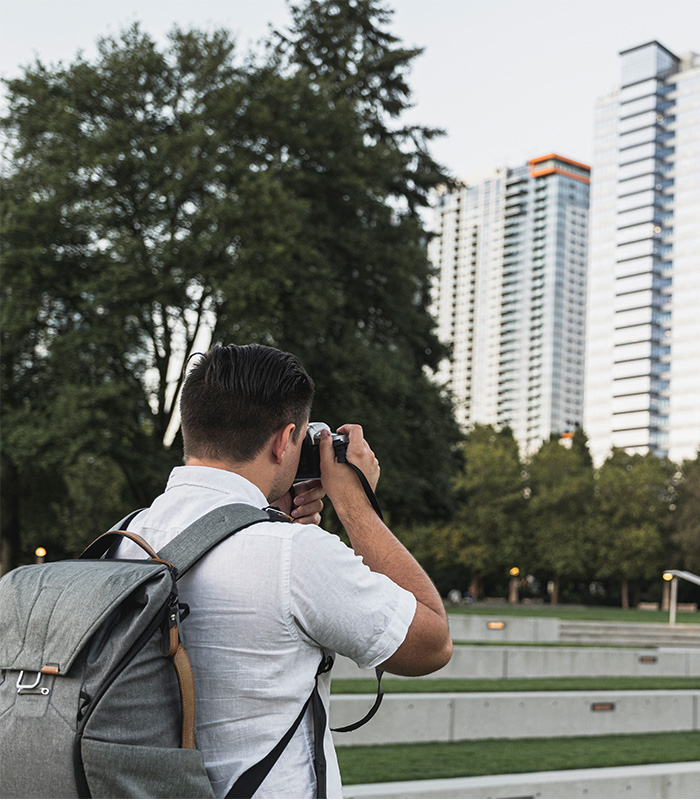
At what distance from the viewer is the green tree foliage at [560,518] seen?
2459 inches

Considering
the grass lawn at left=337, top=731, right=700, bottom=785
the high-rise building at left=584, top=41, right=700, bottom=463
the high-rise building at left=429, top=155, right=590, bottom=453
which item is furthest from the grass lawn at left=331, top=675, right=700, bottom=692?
the high-rise building at left=429, top=155, right=590, bottom=453

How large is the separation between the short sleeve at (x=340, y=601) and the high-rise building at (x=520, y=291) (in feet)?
514

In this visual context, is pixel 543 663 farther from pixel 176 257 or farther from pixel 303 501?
pixel 303 501

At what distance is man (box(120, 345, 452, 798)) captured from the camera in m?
1.64

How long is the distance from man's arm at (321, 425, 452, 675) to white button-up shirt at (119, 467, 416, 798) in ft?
0.13

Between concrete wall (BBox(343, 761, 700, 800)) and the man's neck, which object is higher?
the man's neck

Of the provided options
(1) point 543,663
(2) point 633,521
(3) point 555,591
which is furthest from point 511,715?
(3) point 555,591

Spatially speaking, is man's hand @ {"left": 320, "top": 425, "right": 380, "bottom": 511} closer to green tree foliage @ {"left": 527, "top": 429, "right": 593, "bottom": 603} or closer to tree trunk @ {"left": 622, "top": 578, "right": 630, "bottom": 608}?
green tree foliage @ {"left": 527, "top": 429, "right": 593, "bottom": 603}

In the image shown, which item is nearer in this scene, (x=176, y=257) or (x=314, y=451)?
(x=314, y=451)

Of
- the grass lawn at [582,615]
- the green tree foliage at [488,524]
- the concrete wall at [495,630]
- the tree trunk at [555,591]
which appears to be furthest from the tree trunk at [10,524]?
the tree trunk at [555,591]

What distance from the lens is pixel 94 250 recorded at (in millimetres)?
19031

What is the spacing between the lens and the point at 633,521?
6400cm

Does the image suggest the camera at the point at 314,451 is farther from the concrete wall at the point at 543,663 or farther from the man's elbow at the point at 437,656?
the concrete wall at the point at 543,663

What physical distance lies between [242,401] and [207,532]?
28 centimetres
